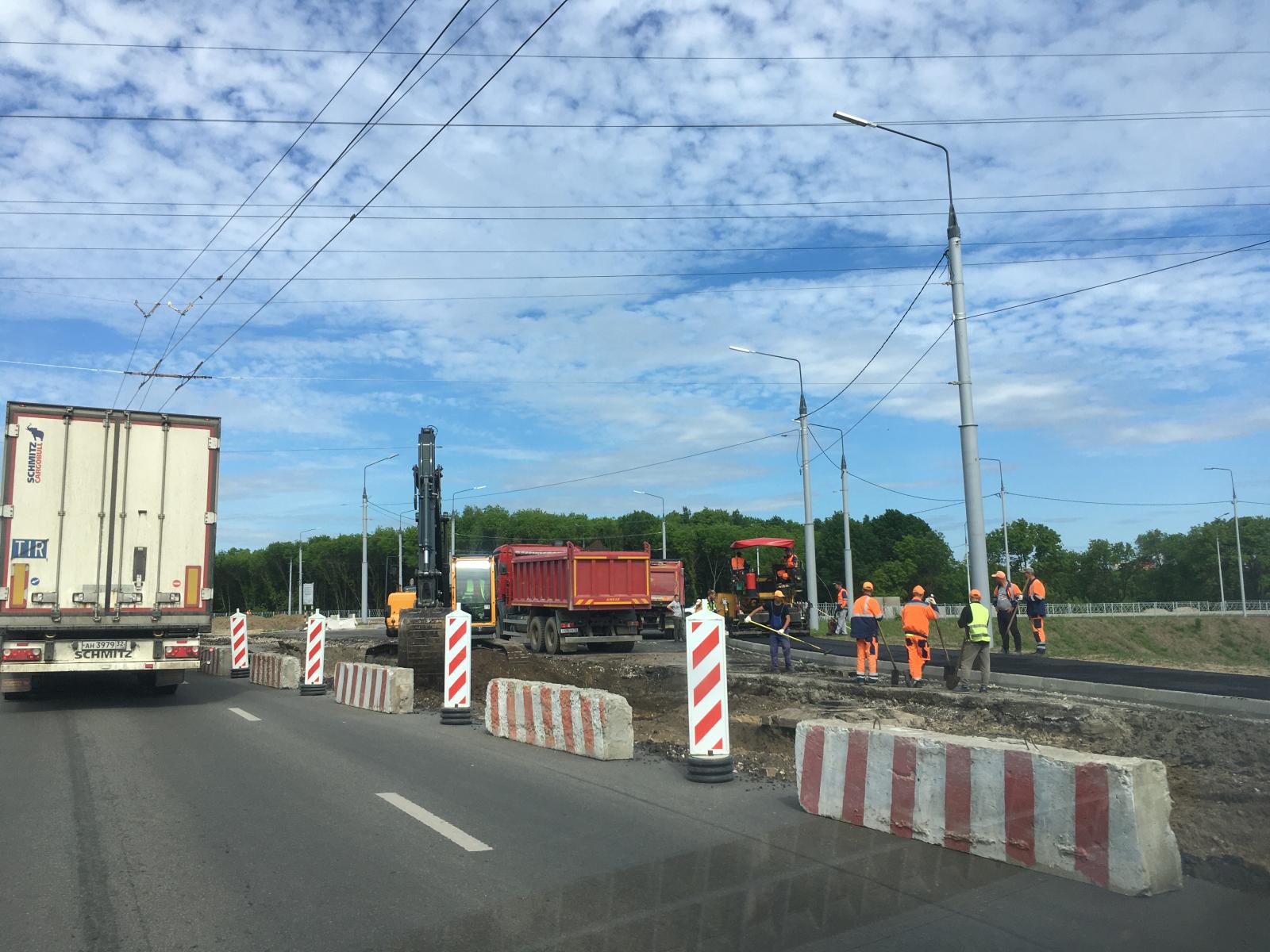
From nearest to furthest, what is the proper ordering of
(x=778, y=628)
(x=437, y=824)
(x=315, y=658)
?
(x=437, y=824) → (x=315, y=658) → (x=778, y=628)

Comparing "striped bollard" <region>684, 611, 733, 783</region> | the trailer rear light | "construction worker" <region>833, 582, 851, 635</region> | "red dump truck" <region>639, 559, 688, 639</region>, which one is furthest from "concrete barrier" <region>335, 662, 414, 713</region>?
"construction worker" <region>833, 582, 851, 635</region>

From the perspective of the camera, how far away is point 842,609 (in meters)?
33.6

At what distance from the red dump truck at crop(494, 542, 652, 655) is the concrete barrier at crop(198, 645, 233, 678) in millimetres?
8264

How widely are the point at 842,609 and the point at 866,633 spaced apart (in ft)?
53.9

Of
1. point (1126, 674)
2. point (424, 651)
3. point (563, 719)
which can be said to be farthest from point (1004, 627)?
point (563, 719)

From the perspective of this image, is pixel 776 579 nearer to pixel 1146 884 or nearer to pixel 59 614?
pixel 59 614

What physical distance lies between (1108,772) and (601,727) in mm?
5523

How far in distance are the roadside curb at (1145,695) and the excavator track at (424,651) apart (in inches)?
394

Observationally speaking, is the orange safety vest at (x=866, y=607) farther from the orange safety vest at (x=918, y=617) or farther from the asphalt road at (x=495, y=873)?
the asphalt road at (x=495, y=873)

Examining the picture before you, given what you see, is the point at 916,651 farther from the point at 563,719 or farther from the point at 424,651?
the point at 424,651

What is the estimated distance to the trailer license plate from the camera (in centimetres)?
1440

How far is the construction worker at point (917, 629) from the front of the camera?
52.9 feet

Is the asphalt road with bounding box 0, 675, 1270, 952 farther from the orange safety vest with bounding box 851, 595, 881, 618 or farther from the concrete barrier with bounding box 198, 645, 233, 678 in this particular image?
the concrete barrier with bounding box 198, 645, 233, 678

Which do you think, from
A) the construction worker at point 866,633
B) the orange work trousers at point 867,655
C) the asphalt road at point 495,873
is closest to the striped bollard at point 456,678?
the asphalt road at point 495,873
